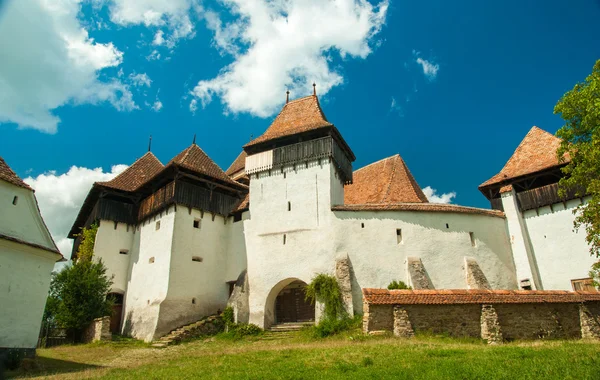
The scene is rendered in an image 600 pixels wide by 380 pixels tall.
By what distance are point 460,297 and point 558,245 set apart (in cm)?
834

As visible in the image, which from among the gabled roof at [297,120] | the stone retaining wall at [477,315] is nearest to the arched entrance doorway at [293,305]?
the stone retaining wall at [477,315]

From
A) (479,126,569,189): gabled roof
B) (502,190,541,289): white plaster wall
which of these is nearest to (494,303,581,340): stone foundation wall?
(502,190,541,289): white plaster wall

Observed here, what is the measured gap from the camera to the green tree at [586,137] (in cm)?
1225

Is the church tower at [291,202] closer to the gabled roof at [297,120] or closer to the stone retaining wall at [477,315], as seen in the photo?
the gabled roof at [297,120]

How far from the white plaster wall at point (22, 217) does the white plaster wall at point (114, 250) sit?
993cm

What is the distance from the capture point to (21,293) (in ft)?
35.2

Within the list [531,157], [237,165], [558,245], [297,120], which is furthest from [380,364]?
[237,165]

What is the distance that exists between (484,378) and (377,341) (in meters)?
5.07

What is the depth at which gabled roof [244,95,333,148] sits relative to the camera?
795 inches

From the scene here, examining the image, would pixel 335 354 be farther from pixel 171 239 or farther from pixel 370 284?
pixel 171 239

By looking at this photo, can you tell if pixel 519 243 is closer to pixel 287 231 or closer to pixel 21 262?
pixel 287 231

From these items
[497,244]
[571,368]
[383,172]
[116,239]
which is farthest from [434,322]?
[116,239]

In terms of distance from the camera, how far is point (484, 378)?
699 centimetres

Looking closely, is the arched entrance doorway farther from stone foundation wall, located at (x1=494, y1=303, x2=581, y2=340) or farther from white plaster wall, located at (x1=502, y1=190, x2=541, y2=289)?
white plaster wall, located at (x1=502, y1=190, x2=541, y2=289)
